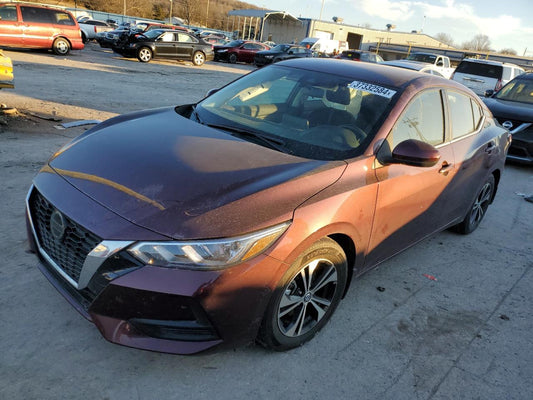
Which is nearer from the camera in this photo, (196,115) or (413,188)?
(413,188)

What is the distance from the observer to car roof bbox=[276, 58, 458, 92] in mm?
3406

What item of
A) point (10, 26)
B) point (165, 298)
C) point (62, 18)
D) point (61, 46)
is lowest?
point (61, 46)

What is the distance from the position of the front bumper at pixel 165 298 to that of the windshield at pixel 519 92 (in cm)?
882

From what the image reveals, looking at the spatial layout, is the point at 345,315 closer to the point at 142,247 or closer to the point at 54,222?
the point at 142,247

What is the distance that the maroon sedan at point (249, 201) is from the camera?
6.90 feet

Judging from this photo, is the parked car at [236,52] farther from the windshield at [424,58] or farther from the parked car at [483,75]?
the parked car at [483,75]

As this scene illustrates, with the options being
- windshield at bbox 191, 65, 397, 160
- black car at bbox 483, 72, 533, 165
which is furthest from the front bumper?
black car at bbox 483, 72, 533, 165

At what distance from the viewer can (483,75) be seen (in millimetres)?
14594

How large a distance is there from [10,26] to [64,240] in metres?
17.1

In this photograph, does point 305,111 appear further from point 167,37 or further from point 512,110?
point 167,37

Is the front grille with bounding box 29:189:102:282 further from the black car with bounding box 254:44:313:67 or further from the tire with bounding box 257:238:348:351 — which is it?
the black car with bounding box 254:44:313:67

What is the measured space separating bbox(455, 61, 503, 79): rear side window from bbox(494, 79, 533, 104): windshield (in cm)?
571

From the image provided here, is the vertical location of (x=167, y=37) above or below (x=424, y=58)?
below

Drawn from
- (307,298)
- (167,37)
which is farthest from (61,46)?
(307,298)
